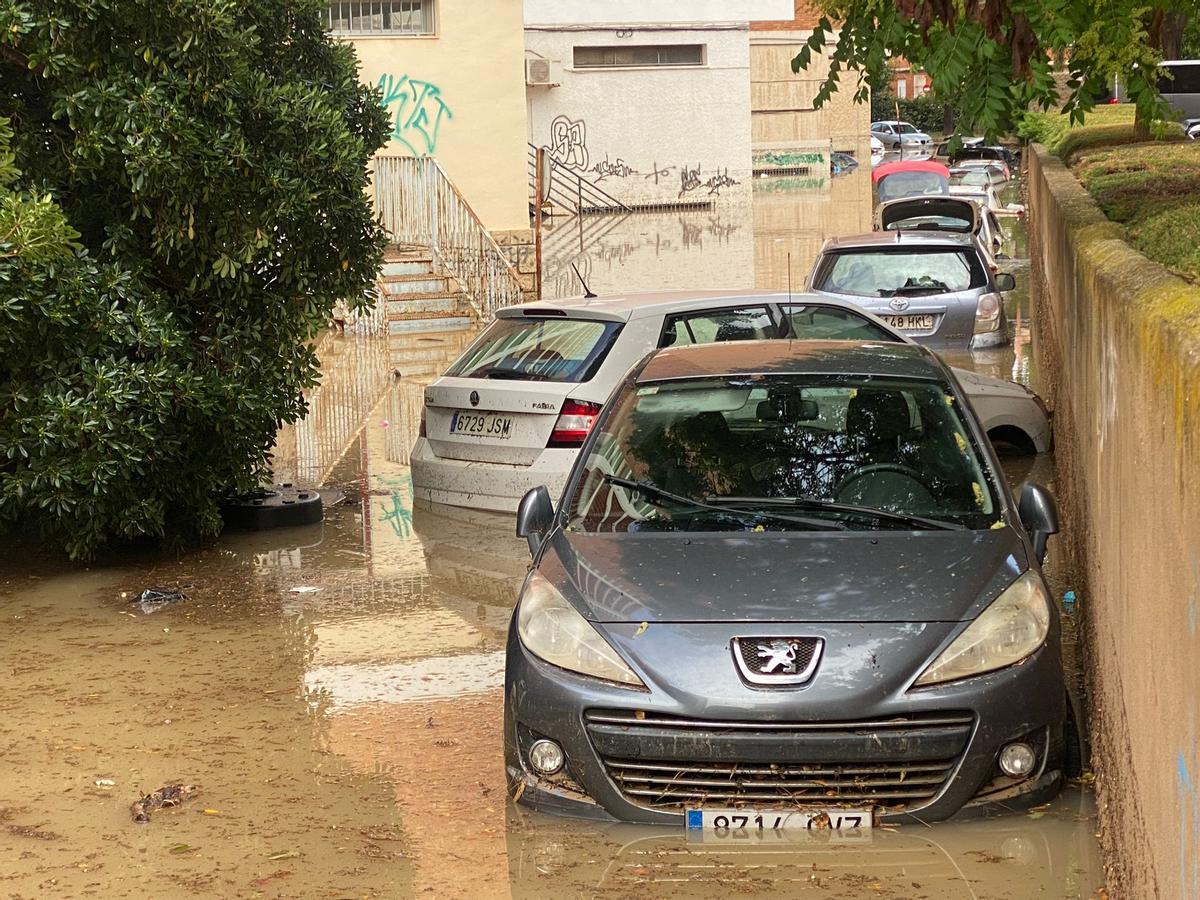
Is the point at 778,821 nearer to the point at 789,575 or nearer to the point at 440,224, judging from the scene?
the point at 789,575

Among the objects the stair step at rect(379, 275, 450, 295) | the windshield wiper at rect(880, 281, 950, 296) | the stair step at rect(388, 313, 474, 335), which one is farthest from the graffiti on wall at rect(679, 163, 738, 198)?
the windshield wiper at rect(880, 281, 950, 296)

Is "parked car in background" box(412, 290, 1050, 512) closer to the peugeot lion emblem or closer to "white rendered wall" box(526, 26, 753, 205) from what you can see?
the peugeot lion emblem

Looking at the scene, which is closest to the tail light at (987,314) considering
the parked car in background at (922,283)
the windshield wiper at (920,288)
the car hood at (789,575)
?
the parked car in background at (922,283)

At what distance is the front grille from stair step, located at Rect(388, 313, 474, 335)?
18.3 meters

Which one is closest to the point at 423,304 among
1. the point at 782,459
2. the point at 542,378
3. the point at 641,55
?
the point at 542,378

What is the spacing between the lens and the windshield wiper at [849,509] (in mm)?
5699

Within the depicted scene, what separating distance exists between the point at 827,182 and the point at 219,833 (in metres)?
54.9

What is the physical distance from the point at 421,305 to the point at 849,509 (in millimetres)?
17954

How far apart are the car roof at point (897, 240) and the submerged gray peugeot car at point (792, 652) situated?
384 inches

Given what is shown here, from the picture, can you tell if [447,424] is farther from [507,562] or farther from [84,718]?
[84,718]

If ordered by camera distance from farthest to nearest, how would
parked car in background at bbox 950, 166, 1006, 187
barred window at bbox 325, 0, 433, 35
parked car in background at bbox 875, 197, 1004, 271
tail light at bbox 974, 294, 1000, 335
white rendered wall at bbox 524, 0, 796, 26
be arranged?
white rendered wall at bbox 524, 0, 796, 26
parked car in background at bbox 950, 166, 1006, 187
barred window at bbox 325, 0, 433, 35
parked car in background at bbox 875, 197, 1004, 271
tail light at bbox 974, 294, 1000, 335

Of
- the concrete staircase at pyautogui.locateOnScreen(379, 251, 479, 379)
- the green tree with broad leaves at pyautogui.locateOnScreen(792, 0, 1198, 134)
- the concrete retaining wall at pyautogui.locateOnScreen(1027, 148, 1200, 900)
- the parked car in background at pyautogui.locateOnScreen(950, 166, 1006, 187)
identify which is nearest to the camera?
the concrete retaining wall at pyautogui.locateOnScreen(1027, 148, 1200, 900)

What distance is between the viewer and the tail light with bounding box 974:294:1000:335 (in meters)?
16.1

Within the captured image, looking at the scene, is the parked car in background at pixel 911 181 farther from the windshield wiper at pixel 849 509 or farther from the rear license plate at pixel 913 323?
the windshield wiper at pixel 849 509
